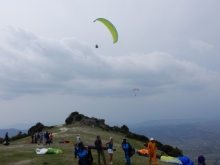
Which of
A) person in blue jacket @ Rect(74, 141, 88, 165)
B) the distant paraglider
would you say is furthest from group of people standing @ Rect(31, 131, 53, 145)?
person in blue jacket @ Rect(74, 141, 88, 165)

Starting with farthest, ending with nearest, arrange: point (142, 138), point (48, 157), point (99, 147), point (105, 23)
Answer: point (142, 138) → point (105, 23) → point (48, 157) → point (99, 147)

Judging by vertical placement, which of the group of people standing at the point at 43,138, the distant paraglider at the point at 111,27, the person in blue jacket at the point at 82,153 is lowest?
the person in blue jacket at the point at 82,153

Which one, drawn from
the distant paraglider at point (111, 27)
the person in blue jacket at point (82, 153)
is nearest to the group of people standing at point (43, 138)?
the distant paraglider at point (111, 27)

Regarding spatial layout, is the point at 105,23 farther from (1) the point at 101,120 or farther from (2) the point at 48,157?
(1) the point at 101,120

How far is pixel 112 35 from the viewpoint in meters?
33.3

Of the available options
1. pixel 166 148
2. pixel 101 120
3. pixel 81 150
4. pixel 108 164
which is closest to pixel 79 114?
pixel 101 120

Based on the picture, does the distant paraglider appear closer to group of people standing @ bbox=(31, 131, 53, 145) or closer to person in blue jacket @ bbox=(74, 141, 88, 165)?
group of people standing @ bbox=(31, 131, 53, 145)

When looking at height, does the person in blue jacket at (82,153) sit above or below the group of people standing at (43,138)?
below

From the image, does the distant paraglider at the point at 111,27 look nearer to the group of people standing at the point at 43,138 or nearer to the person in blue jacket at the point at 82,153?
the group of people standing at the point at 43,138

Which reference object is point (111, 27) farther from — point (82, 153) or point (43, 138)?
point (82, 153)

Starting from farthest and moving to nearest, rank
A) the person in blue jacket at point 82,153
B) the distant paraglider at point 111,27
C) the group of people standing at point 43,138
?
the group of people standing at point 43,138
the distant paraglider at point 111,27
the person in blue jacket at point 82,153

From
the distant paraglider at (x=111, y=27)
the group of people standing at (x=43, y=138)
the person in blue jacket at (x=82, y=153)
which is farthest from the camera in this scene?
the group of people standing at (x=43, y=138)

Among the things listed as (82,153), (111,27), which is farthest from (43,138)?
(82,153)

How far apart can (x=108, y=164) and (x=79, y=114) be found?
57.4 metres
